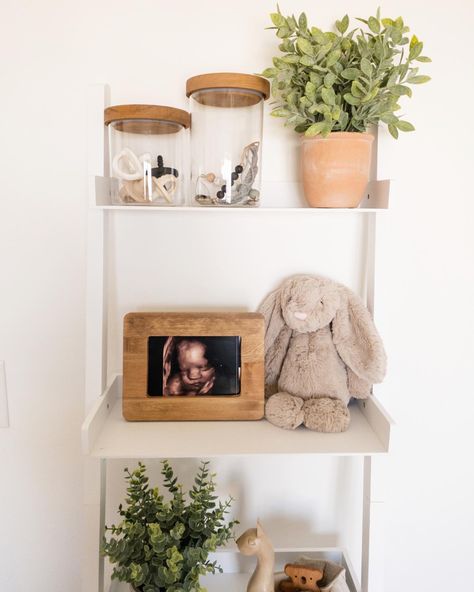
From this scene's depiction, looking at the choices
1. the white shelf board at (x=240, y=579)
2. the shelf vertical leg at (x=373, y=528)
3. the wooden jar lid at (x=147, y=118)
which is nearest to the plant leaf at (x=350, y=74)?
the wooden jar lid at (x=147, y=118)

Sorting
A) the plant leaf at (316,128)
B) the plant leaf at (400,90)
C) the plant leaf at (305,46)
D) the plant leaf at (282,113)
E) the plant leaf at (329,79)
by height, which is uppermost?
the plant leaf at (305,46)

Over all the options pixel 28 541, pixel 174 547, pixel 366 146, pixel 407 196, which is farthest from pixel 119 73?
pixel 28 541

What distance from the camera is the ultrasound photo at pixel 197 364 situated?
1.08 metres

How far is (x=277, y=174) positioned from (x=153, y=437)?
0.59 meters

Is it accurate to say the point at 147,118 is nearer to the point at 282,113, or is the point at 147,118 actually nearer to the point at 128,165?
the point at 128,165

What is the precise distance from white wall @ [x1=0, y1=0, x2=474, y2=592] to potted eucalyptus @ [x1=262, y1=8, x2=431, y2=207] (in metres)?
0.11

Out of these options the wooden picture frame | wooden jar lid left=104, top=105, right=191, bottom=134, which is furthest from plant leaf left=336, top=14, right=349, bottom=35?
the wooden picture frame

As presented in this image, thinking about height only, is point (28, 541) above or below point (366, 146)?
below

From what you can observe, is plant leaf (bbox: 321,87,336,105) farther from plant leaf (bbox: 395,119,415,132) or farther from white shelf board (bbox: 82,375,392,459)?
white shelf board (bbox: 82,375,392,459)

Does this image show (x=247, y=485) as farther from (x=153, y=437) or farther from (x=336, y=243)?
(x=336, y=243)

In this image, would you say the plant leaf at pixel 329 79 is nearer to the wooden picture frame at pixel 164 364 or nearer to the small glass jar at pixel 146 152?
the small glass jar at pixel 146 152

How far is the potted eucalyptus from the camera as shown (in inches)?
38.6

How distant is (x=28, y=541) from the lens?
127 cm

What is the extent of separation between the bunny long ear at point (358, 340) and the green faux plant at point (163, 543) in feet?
1.23
